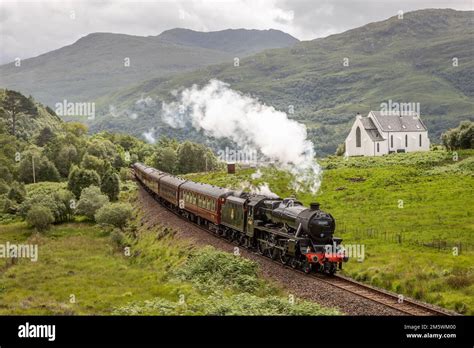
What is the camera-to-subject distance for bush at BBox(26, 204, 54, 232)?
7000cm

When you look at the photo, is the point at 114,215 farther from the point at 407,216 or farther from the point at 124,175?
the point at 124,175

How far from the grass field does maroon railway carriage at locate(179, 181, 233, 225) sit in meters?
3.51

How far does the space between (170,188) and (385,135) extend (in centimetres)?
5600

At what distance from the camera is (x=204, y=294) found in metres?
28.1

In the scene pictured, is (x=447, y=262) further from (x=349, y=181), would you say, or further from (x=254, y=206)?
(x=349, y=181)

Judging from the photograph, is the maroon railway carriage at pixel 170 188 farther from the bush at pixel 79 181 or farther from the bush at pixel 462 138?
the bush at pixel 462 138

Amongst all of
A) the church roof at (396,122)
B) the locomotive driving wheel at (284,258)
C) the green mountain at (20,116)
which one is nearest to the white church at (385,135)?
the church roof at (396,122)

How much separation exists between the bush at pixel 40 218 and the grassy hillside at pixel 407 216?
2279 cm

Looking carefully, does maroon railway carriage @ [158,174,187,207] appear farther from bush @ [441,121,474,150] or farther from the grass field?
bush @ [441,121,474,150]

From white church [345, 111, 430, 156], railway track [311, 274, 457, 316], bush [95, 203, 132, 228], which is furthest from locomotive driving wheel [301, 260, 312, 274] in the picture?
white church [345, 111, 430, 156]
